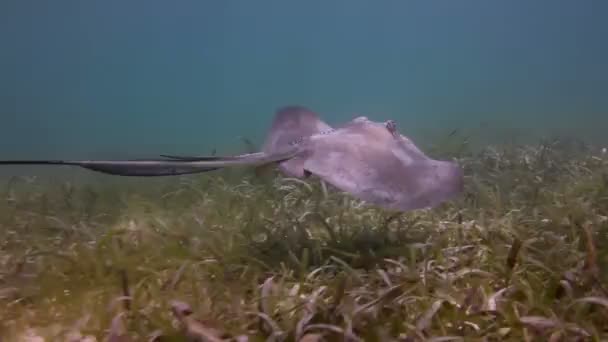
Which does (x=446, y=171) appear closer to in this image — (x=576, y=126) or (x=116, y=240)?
(x=116, y=240)

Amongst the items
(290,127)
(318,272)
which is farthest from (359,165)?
(290,127)

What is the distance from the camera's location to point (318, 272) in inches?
124

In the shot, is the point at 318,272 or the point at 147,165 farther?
the point at 318,272

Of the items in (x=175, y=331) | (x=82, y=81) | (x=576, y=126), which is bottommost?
(x=175, y=331)

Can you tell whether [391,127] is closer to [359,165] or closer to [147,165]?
[359,165]

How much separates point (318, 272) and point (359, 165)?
873mm

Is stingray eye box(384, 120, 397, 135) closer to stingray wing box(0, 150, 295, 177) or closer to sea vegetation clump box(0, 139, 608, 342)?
sea vegetation clump box(0, 139, 608, 342)

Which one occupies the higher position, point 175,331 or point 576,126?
point 576,126

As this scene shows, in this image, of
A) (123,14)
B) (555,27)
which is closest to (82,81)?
(123,14)

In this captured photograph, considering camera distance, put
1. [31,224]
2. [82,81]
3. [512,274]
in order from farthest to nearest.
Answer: [82,81], [31,224], [512,274]

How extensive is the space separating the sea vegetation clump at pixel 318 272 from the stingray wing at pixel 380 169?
1.51ft

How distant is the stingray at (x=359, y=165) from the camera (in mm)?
2760

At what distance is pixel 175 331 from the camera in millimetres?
2271

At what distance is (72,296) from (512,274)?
296 centimetres
